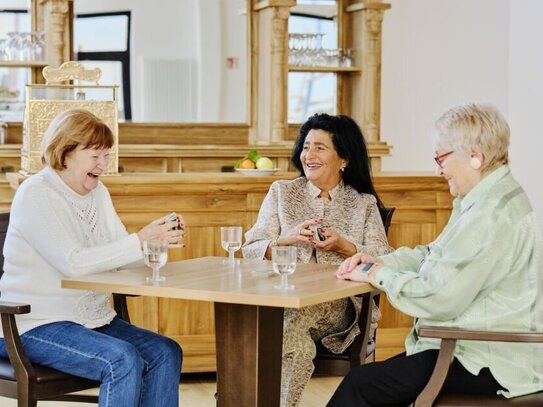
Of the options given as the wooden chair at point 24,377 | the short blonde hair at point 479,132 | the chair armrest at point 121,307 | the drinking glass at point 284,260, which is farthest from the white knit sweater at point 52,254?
the short blonde hair at point 479,132

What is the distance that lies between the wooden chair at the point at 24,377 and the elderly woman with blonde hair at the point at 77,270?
37 mm

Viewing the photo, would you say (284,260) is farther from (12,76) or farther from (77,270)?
(12,76)

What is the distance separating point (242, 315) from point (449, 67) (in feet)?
15.5

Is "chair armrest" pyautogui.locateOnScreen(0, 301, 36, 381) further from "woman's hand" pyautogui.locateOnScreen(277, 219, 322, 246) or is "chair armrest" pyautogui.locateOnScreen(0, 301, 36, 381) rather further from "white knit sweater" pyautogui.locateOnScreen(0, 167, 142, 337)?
"woman's hand" pyautogui.locateOnScreen(277, 219, 322, 246)

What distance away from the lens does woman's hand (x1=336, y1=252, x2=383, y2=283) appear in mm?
2801

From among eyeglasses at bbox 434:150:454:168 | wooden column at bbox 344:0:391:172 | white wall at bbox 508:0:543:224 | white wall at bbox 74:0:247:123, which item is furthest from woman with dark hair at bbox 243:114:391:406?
white wall at bbox 508:0:543:224

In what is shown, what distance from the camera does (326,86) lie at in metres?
6.92

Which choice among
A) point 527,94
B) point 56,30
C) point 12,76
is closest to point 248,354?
point 56,30

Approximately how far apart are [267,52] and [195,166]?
2.86 ft

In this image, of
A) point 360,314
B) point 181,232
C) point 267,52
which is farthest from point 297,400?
point 267,52

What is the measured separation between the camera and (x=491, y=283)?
8.37 ft

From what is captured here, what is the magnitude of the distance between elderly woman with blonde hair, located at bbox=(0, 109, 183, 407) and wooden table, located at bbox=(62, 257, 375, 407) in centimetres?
10

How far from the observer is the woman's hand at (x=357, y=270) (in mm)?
2801

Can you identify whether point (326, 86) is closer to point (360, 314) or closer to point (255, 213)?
point (255, 213)
